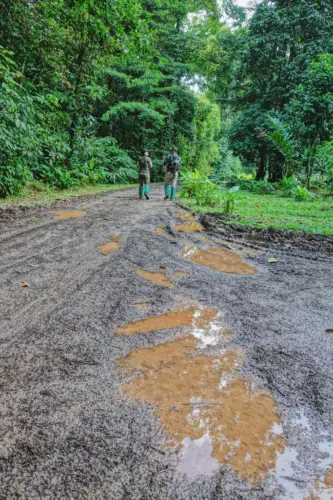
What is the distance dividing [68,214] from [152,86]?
15.9 metres

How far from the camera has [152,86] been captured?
20.1 meters

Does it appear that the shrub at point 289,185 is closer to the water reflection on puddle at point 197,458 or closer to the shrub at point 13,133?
the shrub at point 13,133

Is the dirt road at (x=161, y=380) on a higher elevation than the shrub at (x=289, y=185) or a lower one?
lower

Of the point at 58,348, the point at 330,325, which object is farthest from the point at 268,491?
the point at 330,325

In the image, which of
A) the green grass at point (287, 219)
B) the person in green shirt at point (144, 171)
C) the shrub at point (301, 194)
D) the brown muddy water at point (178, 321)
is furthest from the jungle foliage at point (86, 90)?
the shrub at point (301, 194)

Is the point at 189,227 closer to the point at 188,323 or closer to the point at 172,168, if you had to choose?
the point at 188,323

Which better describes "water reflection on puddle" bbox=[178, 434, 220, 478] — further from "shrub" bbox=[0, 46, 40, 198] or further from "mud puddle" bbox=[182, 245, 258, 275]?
"shrub" bbox=[0, 46, 40, 198]

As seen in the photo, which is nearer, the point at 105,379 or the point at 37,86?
the point at 105,379

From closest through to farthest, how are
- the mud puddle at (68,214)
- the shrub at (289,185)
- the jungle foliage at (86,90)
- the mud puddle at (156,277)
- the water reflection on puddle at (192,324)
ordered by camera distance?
the water reflection on puddle at (192,324) → the mud puddle at (156,277) → the mud puddle at (68,214) → the jungle foliage at (86,90) → the shrub at (289,185)

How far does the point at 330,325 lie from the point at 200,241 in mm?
3180

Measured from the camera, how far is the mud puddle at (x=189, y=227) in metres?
6.69

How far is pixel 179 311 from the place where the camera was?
3.20 m

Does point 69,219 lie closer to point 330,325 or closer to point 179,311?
point 179,311

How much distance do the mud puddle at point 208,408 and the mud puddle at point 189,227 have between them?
13.9ft
